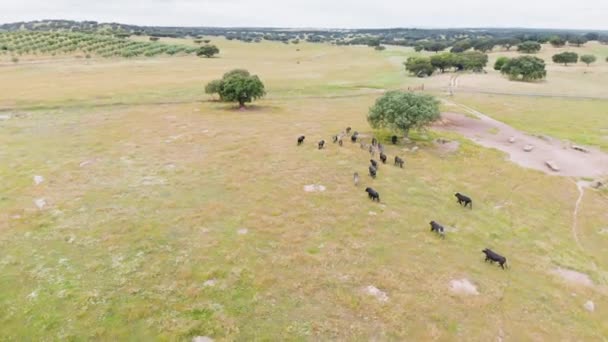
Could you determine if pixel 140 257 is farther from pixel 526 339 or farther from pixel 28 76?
pixel 28 76

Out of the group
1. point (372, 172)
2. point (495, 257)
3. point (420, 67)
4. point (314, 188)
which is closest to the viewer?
point (495, 257)

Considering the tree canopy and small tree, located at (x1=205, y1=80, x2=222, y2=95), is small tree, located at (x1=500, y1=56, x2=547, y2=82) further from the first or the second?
small tree, located at (x1=205, y1=80, x2=222, y2=95)

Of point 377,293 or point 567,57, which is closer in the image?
point 377,293

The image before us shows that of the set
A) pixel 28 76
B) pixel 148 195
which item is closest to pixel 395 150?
pixel 148 195

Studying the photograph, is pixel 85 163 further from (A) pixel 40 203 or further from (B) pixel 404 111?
(B) pixel 404 111

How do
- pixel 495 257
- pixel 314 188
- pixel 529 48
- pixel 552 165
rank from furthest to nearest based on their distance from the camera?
1. pixel 529 48
2. pixel 552 165
3. pixel 314 188
4. pixel 495 257

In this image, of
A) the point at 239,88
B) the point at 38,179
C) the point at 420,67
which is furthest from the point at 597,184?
the point at 420,67

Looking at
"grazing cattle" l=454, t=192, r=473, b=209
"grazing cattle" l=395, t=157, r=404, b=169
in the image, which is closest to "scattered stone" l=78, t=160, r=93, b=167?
"grazing cattle" l=395, t=157, r=404, b=169
